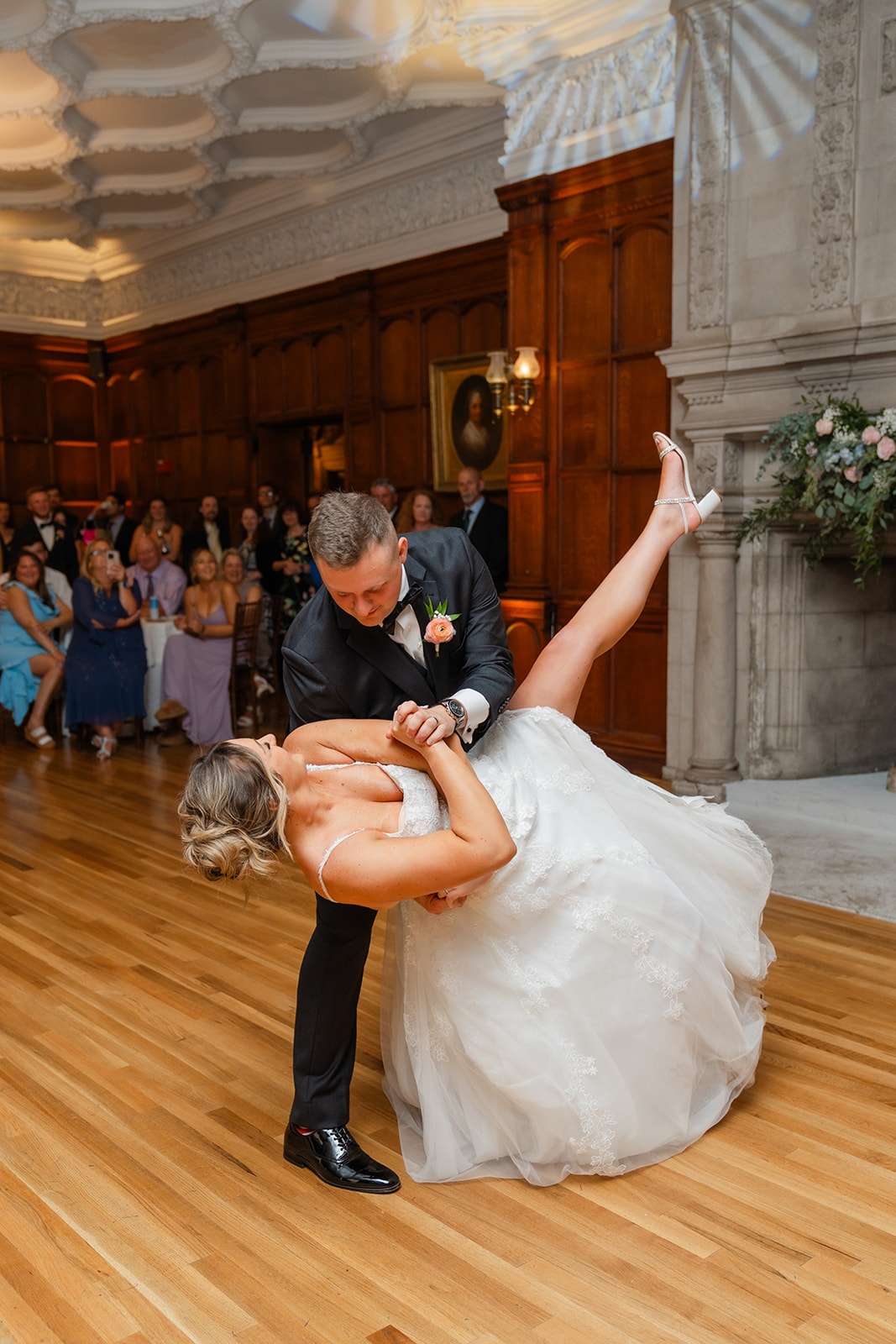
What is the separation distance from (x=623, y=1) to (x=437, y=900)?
5.35 meters

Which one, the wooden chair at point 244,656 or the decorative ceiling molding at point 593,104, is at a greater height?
the decorative ceiling molding at point 593,104

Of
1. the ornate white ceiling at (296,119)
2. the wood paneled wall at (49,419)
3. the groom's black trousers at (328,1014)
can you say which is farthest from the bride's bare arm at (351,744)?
the wood paneled wall at (49,419)

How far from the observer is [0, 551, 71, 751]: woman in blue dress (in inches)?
293

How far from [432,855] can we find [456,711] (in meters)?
0.33

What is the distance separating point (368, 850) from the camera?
206 centimetres

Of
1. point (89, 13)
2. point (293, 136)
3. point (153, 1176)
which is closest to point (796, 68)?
point (89, 13)

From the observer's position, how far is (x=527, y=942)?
2303 mm

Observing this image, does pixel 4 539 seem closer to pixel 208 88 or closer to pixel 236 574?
pixel 236 574

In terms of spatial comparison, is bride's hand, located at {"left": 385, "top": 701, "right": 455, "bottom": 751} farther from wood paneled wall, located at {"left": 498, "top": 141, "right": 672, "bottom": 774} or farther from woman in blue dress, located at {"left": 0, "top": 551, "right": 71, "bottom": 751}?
woman in blue dress, located at {"left": 0, "top": 551, "right": 71, "bottom": 751}

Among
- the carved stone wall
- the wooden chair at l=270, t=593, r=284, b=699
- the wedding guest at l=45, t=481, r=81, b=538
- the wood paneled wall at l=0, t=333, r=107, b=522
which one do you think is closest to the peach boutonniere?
the carved stone wall

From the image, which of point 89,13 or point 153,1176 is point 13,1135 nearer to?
point 153,1176

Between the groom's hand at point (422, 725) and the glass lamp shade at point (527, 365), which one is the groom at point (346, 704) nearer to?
the groom's hand at point (422, 725)

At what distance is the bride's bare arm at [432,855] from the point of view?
203 centimetres

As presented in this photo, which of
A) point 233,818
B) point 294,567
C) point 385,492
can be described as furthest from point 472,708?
point 294,567
